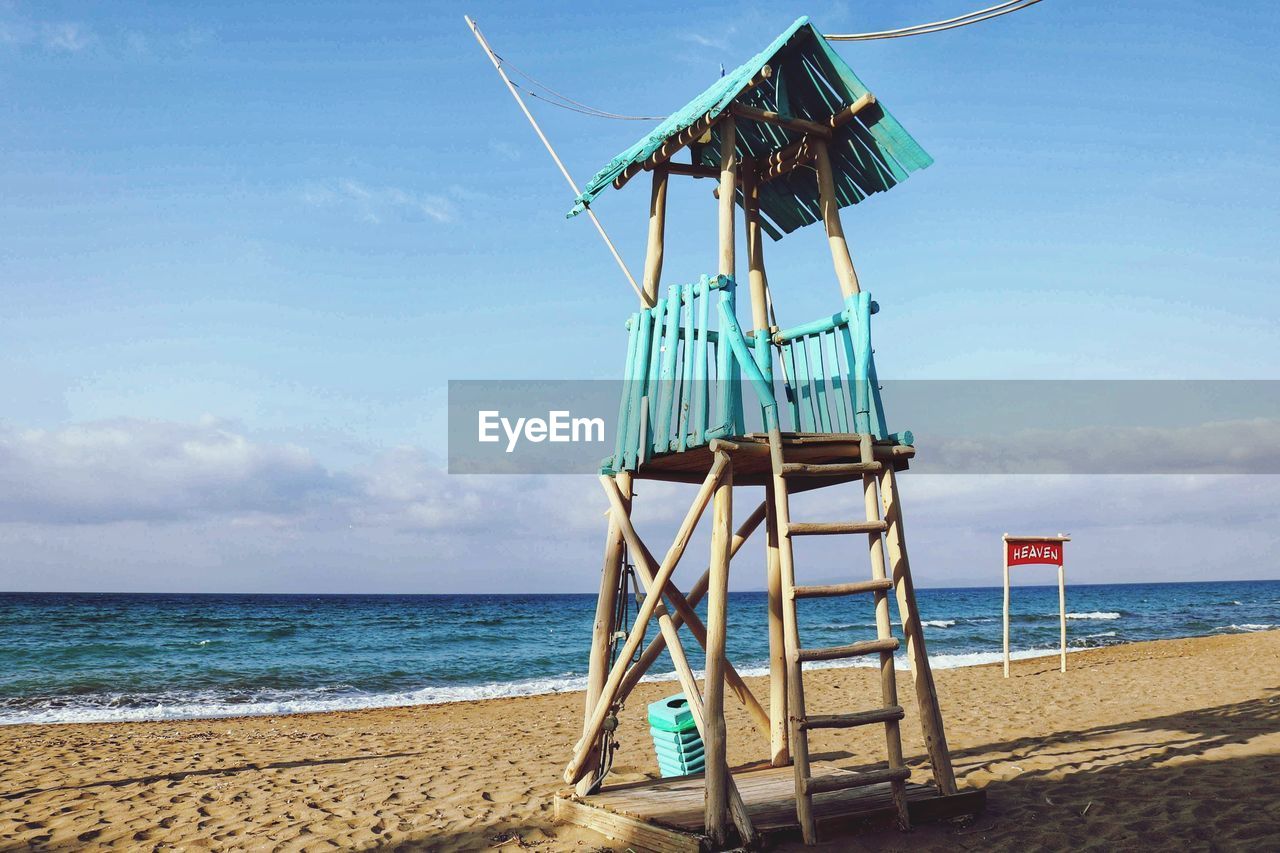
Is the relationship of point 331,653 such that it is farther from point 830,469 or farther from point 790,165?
point 830,469

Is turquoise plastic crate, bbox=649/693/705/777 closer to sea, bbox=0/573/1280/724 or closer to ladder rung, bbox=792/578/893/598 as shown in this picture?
ladder rung, bbox=792/578/893/598

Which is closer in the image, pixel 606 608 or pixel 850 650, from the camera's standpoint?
pixel 850 650

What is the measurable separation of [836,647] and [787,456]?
1398 millimetres

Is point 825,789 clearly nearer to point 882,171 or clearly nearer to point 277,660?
point 882,171

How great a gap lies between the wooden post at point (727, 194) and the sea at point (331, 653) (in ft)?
36.8

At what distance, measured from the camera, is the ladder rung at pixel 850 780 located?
536 cm

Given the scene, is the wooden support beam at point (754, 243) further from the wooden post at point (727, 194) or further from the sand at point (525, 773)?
the sand at point (525, 773)

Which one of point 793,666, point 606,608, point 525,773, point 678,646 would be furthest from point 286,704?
point 793,666

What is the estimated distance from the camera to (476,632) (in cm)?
3838

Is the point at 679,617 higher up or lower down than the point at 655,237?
lower down

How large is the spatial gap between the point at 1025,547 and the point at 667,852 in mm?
12650

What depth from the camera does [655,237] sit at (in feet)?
23.2

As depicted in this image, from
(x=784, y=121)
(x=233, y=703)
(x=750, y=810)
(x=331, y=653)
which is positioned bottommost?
(x=331, y=653)

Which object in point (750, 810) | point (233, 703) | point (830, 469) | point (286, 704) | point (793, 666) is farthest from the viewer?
point (233, 703)
